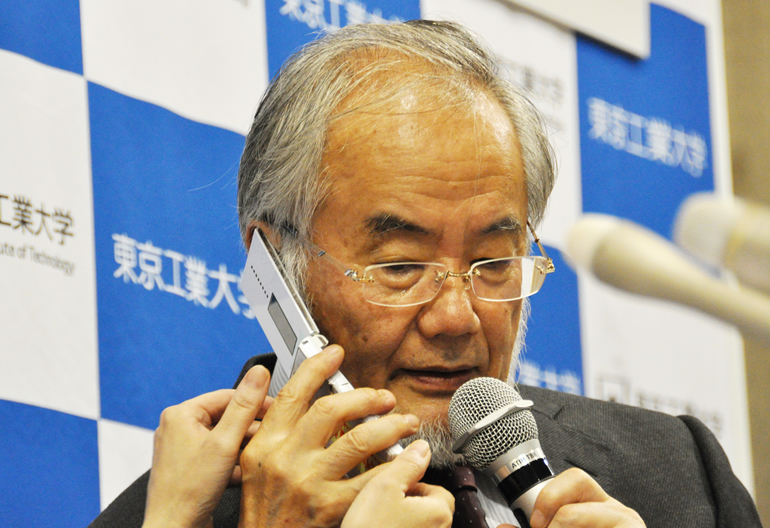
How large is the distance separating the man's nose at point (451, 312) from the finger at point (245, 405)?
38 centimetres

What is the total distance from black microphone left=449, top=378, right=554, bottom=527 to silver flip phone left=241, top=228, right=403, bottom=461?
0.18m

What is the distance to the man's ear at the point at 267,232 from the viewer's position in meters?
2.12

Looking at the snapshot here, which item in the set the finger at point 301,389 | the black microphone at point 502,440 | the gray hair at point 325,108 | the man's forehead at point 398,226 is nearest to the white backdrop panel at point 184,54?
the gray hair at point 325,108

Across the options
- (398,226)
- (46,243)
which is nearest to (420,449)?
(398,226)

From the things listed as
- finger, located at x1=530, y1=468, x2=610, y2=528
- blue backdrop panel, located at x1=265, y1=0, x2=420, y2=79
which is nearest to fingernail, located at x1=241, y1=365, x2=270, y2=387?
finger, located at x1=530, y1=468, x2=610, y2=528

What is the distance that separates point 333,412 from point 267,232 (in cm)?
68

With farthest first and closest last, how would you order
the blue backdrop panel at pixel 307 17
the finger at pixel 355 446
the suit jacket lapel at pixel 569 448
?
the blue backdrop panel at pixel 307 17 < the suit jacket lapel at pixel 569 448 < the finger at pixel 355 446

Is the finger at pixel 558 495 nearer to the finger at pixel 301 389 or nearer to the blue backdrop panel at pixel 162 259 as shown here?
the finger at pixel 301 389

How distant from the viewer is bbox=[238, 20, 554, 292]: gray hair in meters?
2.07

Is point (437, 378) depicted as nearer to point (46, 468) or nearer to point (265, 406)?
point (265, 406)

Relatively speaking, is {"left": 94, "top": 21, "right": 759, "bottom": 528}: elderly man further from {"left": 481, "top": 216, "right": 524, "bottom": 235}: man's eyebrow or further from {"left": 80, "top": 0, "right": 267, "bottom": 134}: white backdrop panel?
{"left": 80, "top": 0, "right": 267, "bottom": 134}: white backdrop panel

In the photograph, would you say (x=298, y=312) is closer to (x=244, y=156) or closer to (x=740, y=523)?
(x=244, y=156)

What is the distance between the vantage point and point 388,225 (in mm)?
1953

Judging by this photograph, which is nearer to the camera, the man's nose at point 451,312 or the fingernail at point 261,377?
the fingernail at point 261,377
